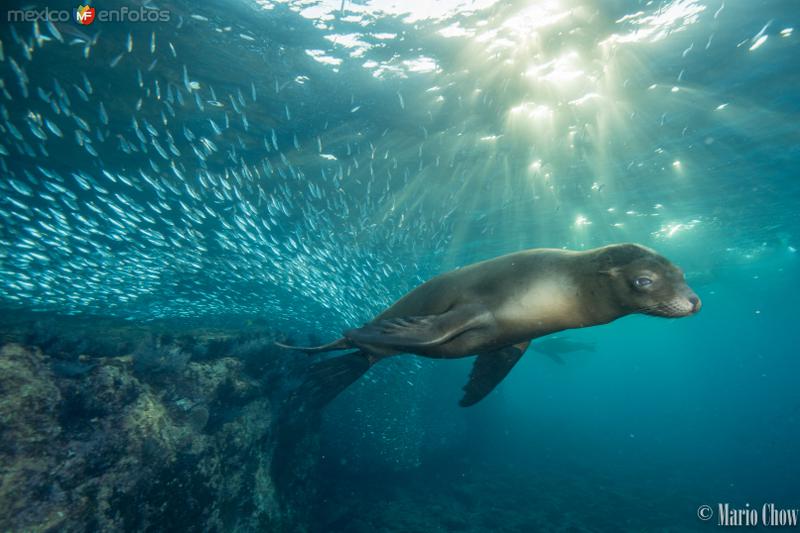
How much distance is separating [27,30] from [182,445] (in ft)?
24.6

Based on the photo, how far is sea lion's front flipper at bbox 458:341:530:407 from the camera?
3.60 meters

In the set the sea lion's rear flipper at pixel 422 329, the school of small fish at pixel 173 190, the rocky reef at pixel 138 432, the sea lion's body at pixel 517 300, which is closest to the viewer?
the sea lion's rear flipper at pixel 422 329

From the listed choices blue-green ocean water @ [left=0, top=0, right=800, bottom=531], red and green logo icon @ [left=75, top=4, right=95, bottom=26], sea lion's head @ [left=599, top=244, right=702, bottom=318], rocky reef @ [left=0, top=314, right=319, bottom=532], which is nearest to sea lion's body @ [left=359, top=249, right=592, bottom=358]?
sea lion's head @ [left=599, top=244, right=702, bottom=318]

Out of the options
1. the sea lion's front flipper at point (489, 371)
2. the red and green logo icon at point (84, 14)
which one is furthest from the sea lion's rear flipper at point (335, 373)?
the red and green logo icon at point (84, 14)

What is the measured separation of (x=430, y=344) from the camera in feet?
7.22

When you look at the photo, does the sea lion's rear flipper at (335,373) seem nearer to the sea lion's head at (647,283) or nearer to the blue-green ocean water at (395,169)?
the sea lion's head at (647,283)

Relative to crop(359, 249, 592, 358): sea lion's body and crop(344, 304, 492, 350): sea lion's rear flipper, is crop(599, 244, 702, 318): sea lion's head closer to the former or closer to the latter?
crop(359, 249, 592, 358): sea lion's body

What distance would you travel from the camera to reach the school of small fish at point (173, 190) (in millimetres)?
7176

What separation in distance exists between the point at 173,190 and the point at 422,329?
1016 cm

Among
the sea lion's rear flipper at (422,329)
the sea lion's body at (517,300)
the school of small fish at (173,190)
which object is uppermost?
the school of small fish at (173,190)

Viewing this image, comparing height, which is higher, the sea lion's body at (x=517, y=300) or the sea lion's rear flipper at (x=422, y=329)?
the sea lion's body at (x=517, y=300)

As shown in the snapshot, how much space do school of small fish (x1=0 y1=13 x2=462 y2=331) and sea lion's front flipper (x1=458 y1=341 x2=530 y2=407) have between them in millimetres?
5721

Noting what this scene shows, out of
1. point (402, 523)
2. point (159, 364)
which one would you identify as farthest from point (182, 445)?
point (402, 523)

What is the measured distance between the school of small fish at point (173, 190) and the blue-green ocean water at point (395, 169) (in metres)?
0.08
